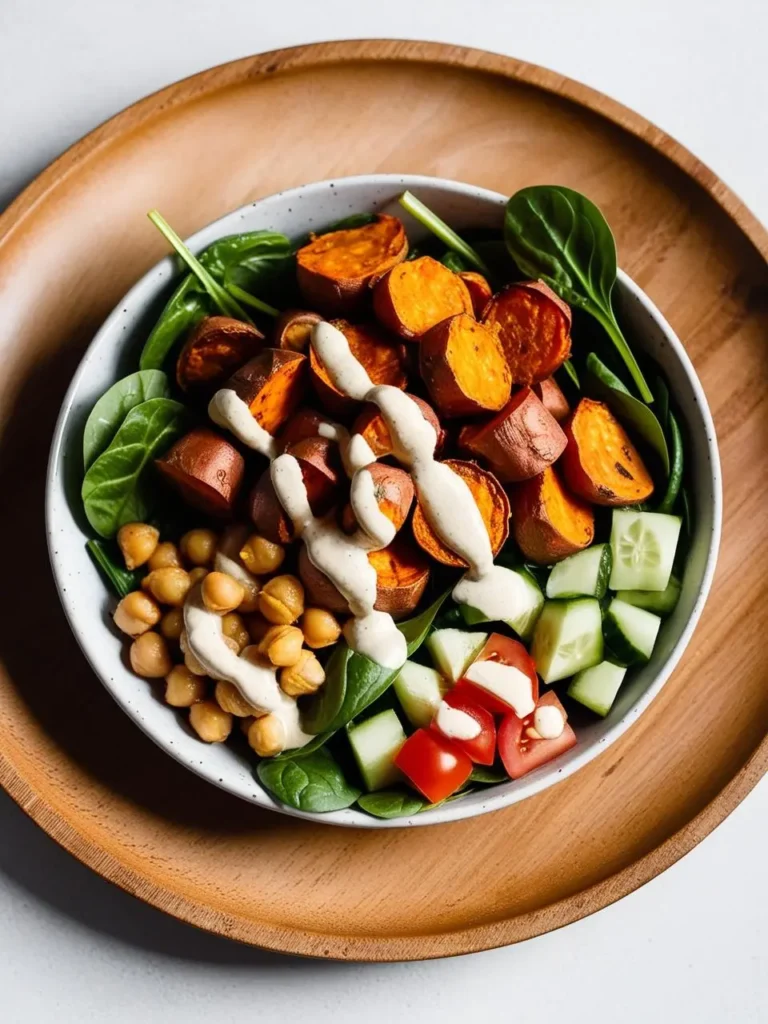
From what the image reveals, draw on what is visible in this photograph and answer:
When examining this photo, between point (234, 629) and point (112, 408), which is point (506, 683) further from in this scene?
point (112, 408)

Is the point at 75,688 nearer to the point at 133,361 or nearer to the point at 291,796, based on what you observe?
the point at 291,796

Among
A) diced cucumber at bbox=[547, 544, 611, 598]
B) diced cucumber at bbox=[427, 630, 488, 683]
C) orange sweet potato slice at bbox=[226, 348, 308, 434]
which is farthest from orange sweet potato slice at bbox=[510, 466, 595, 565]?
orange sweet potato slice at bbox=[226, 348, 308, 434]

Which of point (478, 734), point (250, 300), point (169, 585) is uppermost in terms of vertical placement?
point (250, 300)

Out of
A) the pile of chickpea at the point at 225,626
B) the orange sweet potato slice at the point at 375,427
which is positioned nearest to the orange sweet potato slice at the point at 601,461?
the orange sweet potato slice at the point at 375,427

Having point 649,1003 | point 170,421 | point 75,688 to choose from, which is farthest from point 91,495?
point 649,1003

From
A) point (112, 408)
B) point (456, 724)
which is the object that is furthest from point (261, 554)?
point (456, 724)

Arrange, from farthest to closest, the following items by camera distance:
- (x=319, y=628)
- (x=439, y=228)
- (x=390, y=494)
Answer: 1. (x=439, y=228)
2. (x=319, y=628)
3. (x=390, y=494)

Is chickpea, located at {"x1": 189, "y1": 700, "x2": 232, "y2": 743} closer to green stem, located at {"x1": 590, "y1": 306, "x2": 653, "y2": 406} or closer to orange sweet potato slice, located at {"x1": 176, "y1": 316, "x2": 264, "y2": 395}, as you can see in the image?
orange sweet potato slice, located at {"x1": 176, "y1": 316, "x2": 264, "y2": 395}
